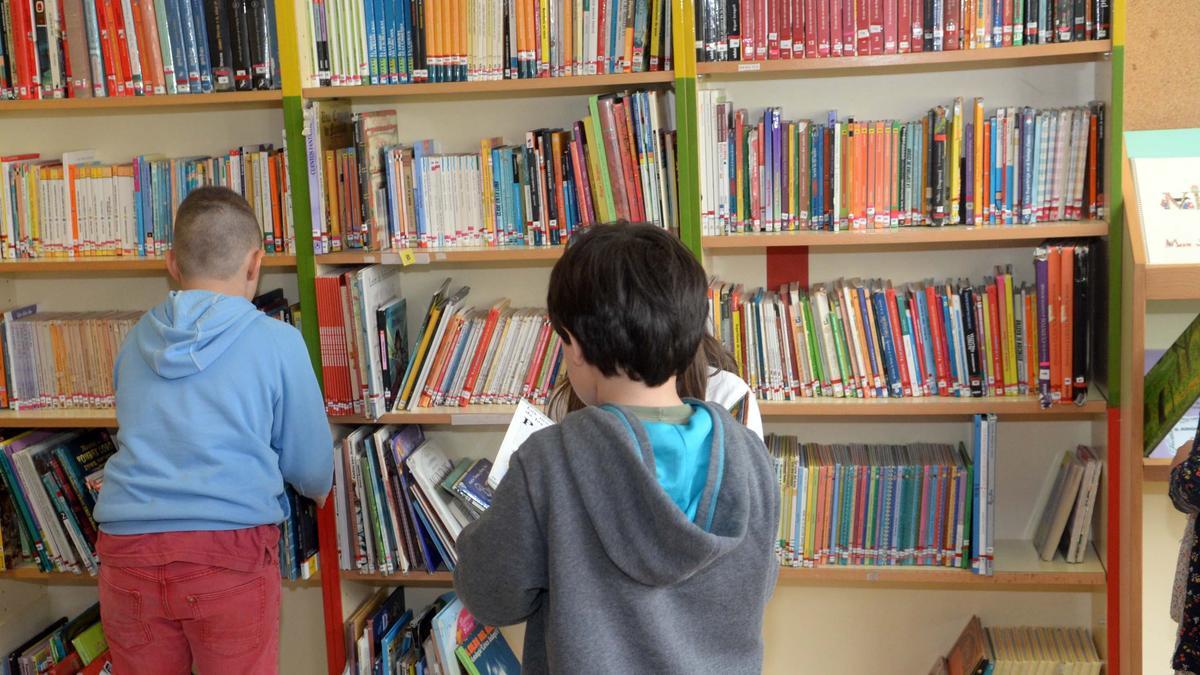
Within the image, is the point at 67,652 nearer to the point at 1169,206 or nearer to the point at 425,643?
the point at 425,643

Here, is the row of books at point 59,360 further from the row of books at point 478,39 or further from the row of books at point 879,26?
the row of books at point 879,26

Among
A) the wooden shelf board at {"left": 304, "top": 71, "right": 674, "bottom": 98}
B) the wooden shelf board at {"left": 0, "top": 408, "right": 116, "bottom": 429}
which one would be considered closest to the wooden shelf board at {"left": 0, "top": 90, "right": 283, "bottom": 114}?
the wooden shelf board at {"left": 304, "top": 71, "right": 674, "bottom": 98}

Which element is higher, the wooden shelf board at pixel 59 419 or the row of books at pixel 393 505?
the wooden shelf board at pixel 59 419

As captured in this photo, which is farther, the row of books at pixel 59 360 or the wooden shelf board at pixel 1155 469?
the row of books at pixel 59 360

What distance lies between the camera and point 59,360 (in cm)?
325

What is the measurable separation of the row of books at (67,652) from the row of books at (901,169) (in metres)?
2.10

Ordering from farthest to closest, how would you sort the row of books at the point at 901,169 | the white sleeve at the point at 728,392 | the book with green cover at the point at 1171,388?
the row of books at the point at 901,169, the book with green cover at the point at 1171,388, the white sleeve at the point at 728,392

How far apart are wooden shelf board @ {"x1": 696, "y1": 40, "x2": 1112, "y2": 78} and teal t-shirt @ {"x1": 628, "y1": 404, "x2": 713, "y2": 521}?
149 cm

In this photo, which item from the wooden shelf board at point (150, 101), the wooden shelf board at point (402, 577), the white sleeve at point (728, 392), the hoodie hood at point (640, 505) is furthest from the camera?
the wooden shelf board at point (402, 577)

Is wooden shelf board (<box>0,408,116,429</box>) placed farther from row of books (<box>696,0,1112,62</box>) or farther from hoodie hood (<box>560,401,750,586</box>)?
hoodie hood (<box>560,401,750,586</box>)

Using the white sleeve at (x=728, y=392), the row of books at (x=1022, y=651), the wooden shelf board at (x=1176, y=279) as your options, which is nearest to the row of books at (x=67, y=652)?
the white sleeve at (x=728, y=392)

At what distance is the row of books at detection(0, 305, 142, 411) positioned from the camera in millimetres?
3229

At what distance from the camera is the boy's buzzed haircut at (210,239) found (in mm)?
2543

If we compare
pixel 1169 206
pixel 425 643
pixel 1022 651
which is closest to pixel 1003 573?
pixel 1022 651
